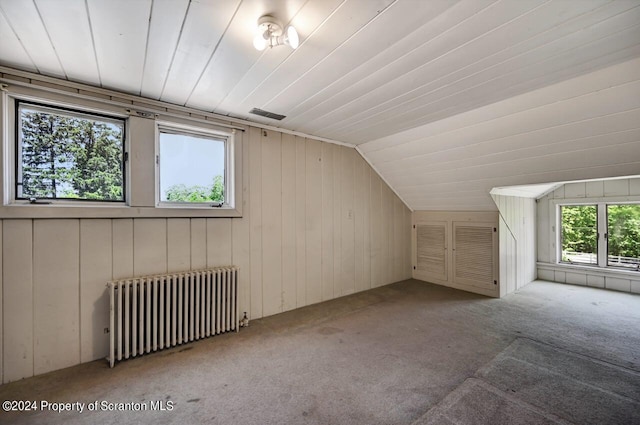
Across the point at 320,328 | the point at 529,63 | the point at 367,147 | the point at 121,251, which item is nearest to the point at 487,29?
the point at 529,63

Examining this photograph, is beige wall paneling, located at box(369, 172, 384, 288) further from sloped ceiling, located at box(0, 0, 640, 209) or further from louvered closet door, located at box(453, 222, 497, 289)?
sloped ceiling, located at box(0, 0, 640, 209)

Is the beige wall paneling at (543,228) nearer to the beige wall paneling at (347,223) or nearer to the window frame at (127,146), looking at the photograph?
the beige wall paneling at (347,223)

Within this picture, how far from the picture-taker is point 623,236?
422cm

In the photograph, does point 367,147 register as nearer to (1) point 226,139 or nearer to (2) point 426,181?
(2) point 426,181

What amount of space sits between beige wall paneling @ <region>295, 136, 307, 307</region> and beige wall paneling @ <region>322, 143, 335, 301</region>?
0.30 metres

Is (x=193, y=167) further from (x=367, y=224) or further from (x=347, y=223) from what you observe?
(x=367, y=224)

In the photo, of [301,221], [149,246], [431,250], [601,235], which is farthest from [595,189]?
[149,246]

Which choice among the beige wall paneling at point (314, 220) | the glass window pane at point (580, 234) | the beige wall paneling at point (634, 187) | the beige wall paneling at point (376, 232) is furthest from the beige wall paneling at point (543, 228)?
the beige wall paneling at point (314, 220)

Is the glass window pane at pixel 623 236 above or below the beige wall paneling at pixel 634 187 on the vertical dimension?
below

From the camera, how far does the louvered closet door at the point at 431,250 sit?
14.3 ft

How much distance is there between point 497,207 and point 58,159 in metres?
4.77

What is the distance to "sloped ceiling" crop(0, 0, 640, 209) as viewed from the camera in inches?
51.8

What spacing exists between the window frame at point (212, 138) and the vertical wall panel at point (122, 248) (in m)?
0.31

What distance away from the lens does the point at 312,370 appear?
79.4 inches
